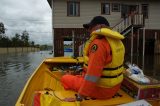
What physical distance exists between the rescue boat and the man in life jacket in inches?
5.6

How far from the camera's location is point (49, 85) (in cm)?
850

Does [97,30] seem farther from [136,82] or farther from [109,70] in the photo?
[136,82]

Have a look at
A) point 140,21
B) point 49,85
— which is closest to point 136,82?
point 49,85

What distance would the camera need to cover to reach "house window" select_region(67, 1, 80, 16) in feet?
90.7

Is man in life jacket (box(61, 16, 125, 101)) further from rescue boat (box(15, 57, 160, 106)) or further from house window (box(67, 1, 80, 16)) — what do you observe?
house window (box(67, 1, 80, 16))

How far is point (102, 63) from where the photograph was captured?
4641 millimetres

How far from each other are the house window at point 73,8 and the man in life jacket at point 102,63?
22.7 m

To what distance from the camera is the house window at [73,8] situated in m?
27.6

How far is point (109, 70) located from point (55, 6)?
22.9 m

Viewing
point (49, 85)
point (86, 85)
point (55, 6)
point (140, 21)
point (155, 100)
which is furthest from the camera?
point (55, 6)

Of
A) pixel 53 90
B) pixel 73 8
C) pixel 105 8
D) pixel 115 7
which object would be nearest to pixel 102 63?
pixel 53 90

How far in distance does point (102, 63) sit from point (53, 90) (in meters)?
2.08

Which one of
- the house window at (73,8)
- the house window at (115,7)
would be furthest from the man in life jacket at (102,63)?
the house window at (115,7)

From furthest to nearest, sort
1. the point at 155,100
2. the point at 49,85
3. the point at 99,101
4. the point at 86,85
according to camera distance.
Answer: the point at 49,85, the point at 155,100, the point at 99,101, the point at 86,85
